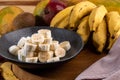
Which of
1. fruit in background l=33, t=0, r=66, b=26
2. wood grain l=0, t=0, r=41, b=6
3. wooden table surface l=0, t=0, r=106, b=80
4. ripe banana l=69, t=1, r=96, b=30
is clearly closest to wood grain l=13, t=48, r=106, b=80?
wooden table surface l=0, t=0, r=106, b=80

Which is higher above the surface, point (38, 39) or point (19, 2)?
point (19, 2)

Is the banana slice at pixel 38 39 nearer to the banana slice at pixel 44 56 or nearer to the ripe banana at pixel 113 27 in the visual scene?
the banana slice at pixel 44 56

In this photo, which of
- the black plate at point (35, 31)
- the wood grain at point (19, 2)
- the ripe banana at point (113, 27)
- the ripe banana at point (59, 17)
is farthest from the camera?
the wood grain at point (19, 2)

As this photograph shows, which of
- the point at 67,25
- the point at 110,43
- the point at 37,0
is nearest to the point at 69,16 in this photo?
the point at 67,25

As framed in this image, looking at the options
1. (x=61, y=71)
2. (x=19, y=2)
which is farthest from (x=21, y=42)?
(x=19, y=2)

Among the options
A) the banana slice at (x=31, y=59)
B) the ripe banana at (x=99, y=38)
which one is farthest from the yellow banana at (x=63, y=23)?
the banana slice at (x=31, y=59)

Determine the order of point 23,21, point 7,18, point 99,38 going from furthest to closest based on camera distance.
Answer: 1. point 7,18
2. point 23,21
3. point 99,38

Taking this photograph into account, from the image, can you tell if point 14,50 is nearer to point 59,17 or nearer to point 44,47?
point 44,47
